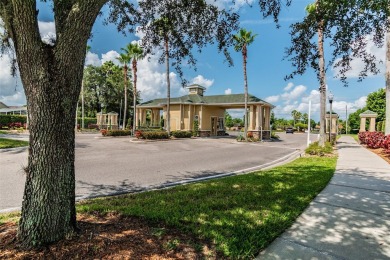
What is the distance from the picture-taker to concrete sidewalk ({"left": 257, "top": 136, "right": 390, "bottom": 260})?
3244 mm

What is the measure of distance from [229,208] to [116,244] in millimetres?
2352

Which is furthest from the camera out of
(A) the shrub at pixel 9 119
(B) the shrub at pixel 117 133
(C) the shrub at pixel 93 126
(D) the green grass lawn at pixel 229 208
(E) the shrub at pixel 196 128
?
(C) the shrub at pixel 93 126

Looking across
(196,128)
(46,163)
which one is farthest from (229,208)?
(196,128)

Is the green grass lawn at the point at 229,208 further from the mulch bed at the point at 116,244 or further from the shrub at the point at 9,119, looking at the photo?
the shrub at the point at 9,119

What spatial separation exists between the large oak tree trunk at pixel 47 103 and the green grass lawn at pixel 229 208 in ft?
4.88

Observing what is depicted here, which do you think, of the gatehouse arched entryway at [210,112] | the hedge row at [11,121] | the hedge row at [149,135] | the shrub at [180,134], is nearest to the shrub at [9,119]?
the hedge row at [11,121]

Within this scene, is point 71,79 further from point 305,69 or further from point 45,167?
point 305,69

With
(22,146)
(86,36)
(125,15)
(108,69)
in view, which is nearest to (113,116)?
(108,69)

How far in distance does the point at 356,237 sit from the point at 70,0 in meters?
5.27

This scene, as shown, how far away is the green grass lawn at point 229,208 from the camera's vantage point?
3568mm

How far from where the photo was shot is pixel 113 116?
4078 cm

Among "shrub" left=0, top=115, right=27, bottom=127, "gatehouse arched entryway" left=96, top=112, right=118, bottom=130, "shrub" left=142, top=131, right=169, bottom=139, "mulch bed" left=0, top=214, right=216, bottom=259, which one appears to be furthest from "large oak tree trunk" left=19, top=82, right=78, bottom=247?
"shrub" left=0, top=115, right=27, bottom=127

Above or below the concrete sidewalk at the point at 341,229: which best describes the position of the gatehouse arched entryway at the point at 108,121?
above

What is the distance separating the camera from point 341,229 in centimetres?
398
